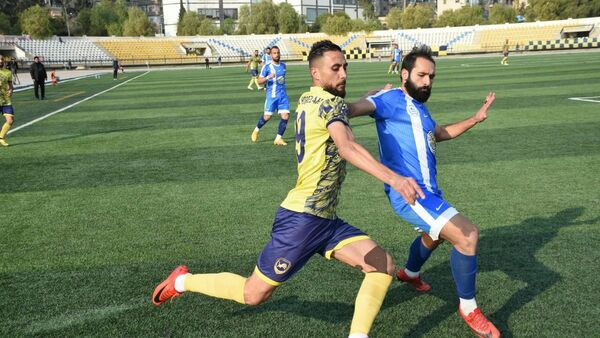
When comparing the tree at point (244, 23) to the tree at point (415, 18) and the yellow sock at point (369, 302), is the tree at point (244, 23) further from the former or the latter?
the yellow sock at point (369, 302)

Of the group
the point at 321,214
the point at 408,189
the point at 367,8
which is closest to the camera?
the point at 408,189

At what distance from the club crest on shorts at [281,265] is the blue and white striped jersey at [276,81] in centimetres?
840

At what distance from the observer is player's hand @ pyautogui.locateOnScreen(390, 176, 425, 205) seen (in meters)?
2.58

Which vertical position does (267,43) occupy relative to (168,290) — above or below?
above

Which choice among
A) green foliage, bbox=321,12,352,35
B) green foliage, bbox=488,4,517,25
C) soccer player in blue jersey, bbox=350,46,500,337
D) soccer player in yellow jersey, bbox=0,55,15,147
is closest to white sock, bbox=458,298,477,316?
soccer player in blue jersey, bbox=350,46,500,337

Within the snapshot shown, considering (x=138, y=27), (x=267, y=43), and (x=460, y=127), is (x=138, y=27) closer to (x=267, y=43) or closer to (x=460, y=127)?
(x=267, y=43)

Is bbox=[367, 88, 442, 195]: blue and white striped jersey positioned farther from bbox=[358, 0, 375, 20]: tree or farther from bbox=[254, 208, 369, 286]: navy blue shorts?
bbox=[358, 0, 375, 20]: tree

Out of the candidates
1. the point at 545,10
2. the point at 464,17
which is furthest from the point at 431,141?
the point at 464,17

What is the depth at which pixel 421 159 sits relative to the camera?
143 inches

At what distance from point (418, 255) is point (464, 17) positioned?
98.0 metres

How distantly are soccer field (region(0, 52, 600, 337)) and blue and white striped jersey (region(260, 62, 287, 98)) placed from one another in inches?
42.8

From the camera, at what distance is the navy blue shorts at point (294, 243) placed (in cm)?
317

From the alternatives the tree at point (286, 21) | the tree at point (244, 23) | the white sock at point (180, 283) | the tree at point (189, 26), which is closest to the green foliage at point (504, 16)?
the tree at point (286, 21)

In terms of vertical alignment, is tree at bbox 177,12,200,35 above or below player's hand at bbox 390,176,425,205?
above
